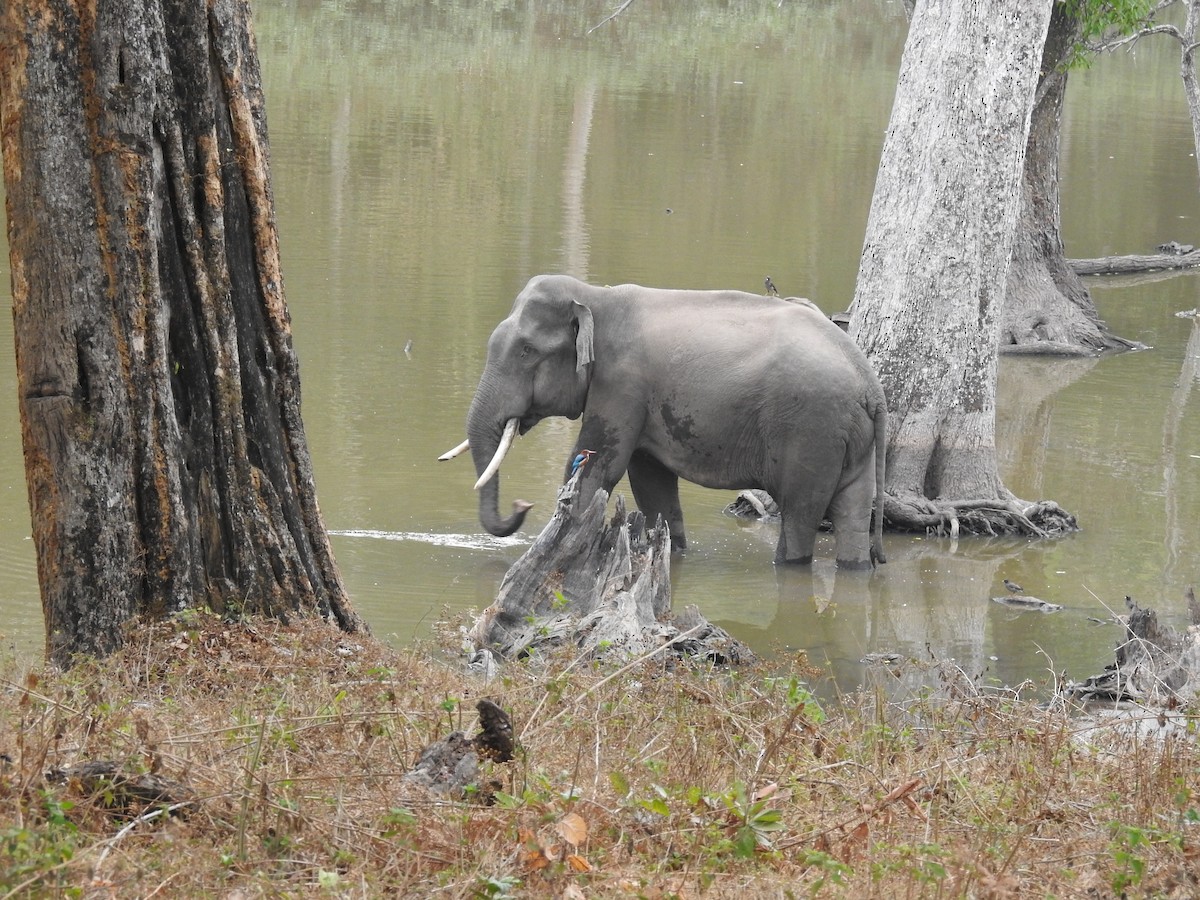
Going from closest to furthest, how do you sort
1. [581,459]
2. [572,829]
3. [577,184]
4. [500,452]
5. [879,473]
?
[572,829] < [581,459] < [500,452] < [879,473] < [577,184]

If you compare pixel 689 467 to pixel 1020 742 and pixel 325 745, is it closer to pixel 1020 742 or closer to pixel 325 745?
pixel 1020 742

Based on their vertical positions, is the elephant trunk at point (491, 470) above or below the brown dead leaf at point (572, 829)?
below

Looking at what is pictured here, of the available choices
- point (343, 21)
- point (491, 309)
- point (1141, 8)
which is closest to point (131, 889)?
point (491, 309)

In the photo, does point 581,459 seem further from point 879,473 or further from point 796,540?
point 879,473

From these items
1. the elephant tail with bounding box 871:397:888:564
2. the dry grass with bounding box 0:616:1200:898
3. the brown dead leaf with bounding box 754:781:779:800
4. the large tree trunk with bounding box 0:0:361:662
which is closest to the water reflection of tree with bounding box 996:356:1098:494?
the elephant tail with bounding box 871:397:888:564

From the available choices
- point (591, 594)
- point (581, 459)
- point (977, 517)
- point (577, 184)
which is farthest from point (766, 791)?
point (577, 184)

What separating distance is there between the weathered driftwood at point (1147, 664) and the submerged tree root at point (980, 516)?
338cm

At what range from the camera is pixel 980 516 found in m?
11.2

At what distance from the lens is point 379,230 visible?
67.4 feet

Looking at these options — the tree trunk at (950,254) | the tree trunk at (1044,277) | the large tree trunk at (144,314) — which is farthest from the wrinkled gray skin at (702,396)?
the tree trunk at (1044,277)

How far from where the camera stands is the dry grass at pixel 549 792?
402 centimetres

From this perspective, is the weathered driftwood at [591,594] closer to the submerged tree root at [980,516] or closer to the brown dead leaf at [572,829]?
the brown dead leaf at [572,829]

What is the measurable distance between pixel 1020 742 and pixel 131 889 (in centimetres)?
298

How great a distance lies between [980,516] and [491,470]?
343cm
